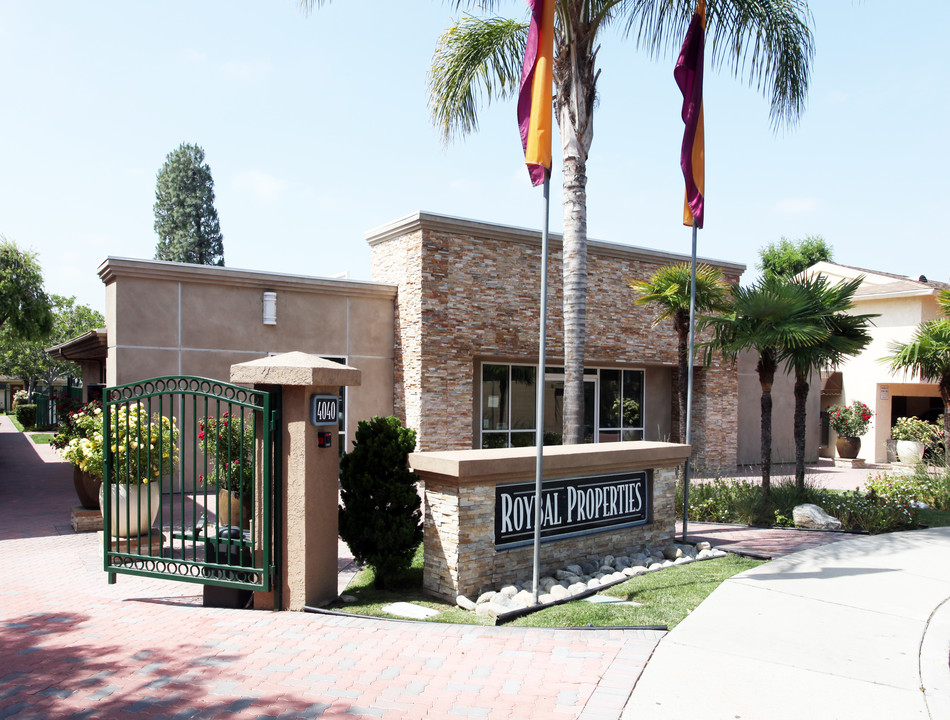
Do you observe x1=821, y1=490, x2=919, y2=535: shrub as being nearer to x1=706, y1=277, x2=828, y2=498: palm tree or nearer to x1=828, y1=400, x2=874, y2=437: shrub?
x1=706, y1=277, x2=828, y2=498: palm tree

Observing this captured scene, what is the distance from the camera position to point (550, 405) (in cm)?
1866

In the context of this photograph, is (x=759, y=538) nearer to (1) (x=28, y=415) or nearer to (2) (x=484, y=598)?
(2) (x=484, y=598)

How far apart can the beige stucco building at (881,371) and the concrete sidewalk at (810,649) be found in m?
17.5

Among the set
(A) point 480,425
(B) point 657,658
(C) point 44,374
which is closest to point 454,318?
(A) point 480,425

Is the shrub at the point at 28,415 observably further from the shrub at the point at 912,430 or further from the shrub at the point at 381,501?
the shrub at the point at 912,430

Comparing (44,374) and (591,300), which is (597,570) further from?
(44,374)

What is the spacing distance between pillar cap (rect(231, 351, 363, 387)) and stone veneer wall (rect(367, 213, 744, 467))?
8.63m

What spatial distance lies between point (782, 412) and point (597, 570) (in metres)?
16.7

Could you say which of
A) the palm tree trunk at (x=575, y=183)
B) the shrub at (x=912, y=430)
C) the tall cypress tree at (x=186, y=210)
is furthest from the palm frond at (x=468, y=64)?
the tall cypress tree at (x=186, y=210)

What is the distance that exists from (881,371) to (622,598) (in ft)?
68.5

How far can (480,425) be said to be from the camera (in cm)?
1706

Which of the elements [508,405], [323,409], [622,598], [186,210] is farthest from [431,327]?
[186,210]

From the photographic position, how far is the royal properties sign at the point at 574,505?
685cm

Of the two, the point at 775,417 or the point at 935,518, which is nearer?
the point at 935,518
